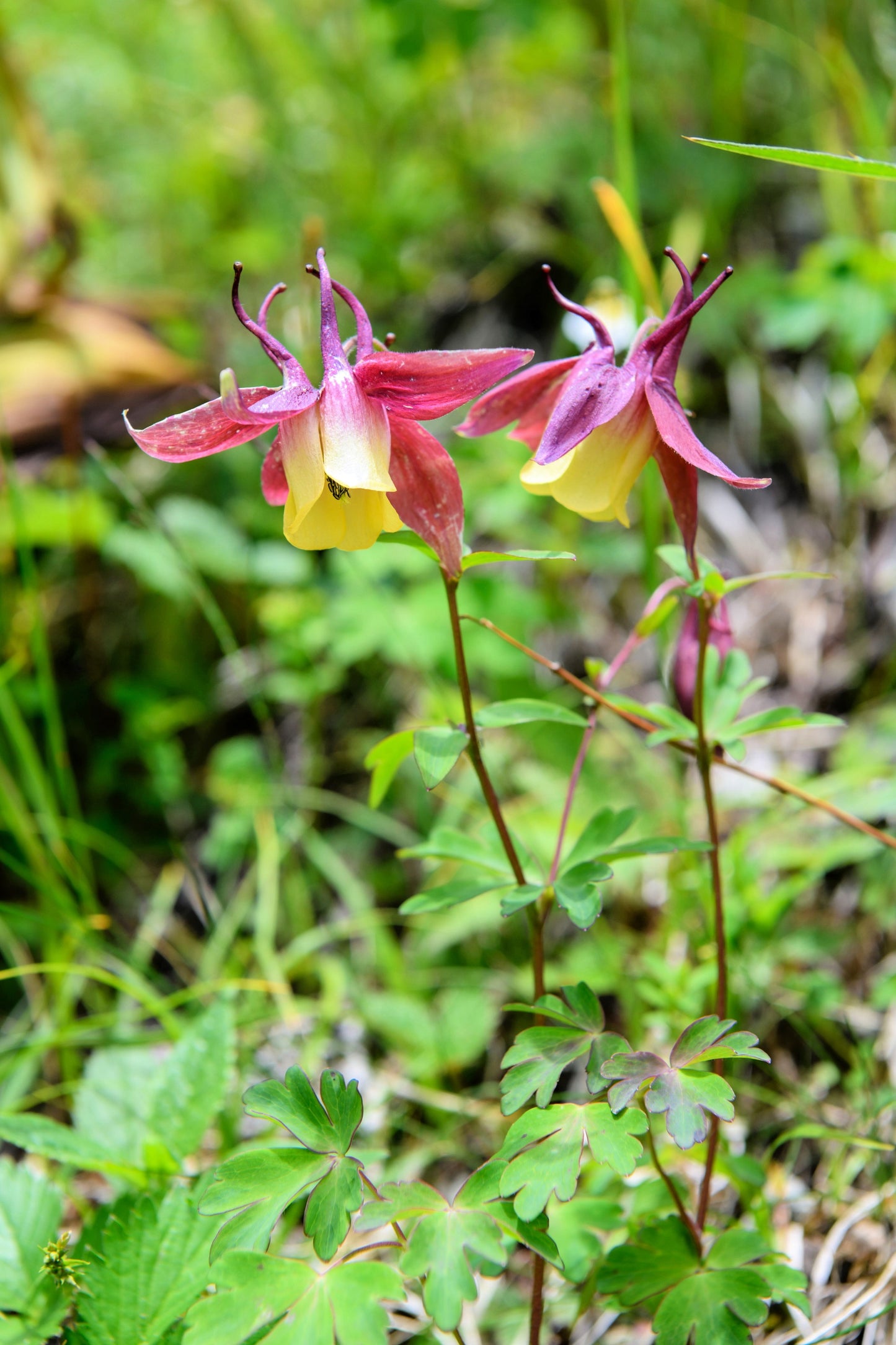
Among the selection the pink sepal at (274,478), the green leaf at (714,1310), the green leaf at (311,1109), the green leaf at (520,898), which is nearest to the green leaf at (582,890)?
the green leaf at (520,898)

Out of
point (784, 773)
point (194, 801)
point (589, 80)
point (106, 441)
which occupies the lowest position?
point (194, 801)

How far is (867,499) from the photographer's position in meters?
2.31

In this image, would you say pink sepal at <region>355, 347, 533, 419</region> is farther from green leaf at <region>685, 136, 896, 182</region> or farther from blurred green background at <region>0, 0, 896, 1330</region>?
blurred green background at <region>0, 0, 896, 1330</region>

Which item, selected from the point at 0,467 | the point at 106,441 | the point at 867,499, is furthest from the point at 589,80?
the point at 0,467

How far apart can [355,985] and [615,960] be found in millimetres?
451

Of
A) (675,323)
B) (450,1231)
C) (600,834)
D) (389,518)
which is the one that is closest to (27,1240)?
(450,1231)

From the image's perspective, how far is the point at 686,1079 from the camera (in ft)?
2.67

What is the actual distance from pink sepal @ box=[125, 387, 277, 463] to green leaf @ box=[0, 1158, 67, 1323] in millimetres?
834

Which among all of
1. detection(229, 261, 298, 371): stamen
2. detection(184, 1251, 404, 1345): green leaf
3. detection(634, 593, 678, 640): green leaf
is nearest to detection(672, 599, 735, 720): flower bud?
detection(634, 593, 678, 640): green leaf

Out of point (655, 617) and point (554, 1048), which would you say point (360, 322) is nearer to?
point (655, 617)

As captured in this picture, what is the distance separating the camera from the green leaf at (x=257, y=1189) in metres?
0.79

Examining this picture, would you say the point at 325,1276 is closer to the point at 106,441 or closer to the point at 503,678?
the point at 503,678

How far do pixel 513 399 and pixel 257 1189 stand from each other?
0.76 meters

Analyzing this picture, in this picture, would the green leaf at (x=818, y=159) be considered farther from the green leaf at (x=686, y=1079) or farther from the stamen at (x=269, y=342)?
the green leaf at (x=686, y=1079)
